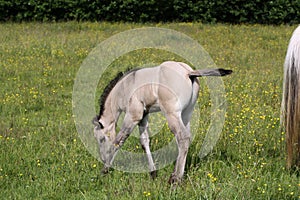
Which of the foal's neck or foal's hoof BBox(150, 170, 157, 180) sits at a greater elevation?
the foal's neck

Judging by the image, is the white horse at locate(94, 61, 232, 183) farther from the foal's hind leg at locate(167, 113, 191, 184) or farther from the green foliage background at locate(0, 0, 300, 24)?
the green foliage background at locate(0, 0, 300, 24)

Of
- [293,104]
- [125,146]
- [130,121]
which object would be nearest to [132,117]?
→ [130,121]

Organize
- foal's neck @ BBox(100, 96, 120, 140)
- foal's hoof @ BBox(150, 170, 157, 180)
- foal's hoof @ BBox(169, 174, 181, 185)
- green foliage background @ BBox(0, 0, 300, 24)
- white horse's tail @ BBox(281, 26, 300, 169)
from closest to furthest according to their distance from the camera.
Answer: foal's hoof @ BBox(169, 174, 181, 185) → white horse's tail @ BBox(281, 26, 300, 169) → foal's hoof @ BBox(150, 170, 157, 180) → foal's neck @ BBox(100, 96, 120, 140) → green foliage background @ BBox(0, 0, 300, 24)

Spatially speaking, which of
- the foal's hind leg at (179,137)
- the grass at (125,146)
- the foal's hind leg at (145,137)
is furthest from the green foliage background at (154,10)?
the foal's hind leg at (179,137)

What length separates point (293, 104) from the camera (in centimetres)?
538

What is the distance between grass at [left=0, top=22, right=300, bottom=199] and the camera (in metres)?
5.04

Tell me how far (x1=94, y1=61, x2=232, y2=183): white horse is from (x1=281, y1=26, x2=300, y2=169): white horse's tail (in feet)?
2.50

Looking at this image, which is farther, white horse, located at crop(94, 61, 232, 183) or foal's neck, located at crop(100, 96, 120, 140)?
foal's neck, located at crop(100, 96, 120, 140)

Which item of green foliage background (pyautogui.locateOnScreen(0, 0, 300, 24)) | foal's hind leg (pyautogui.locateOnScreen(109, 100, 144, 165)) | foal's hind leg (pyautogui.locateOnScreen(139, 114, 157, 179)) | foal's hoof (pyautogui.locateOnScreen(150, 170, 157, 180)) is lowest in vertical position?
foal's hoof (pyautogui.locateOnScreen(150, 170, 157, 180))

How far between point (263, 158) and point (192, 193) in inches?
59.1

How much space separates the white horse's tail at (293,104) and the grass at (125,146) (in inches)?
9.6

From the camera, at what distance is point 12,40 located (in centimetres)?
1484

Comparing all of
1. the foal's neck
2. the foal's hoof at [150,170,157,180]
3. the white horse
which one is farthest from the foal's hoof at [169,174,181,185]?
the foal's neck

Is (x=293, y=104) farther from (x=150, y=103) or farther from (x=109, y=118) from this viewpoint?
(x=109, y=118)
